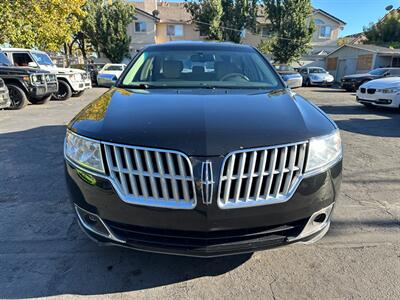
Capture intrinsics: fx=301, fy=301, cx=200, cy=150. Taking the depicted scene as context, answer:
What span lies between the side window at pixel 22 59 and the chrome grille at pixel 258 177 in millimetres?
11528

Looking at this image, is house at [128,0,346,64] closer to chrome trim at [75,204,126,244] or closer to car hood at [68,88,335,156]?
car hood at [68,88,335,156]

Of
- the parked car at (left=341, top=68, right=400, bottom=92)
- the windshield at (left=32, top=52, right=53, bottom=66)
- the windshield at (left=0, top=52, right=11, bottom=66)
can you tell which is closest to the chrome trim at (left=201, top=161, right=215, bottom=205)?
the windshield at (left=0, top=52, right=11, bottom=66)

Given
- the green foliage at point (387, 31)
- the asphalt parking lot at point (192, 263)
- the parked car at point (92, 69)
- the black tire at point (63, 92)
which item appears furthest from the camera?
the green foliage at point (387, 31)

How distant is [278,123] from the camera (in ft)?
6.36

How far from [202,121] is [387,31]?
43.8 metres

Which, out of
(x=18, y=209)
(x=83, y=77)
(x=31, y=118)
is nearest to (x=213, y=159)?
(x=18, y=209)

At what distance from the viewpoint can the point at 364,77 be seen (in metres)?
16.3

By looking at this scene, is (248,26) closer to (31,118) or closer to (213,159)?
(31,118)

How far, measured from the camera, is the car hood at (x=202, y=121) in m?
1.75

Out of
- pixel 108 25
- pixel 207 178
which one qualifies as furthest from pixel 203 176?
pixel 108 25

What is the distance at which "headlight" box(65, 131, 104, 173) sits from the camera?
72.4 inches

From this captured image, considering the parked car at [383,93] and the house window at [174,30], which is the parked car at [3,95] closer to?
the parked car at [383,93]

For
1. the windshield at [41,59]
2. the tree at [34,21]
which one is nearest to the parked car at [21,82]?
the windshield at [41,59]

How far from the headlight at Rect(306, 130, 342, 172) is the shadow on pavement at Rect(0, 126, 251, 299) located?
0.98 m
